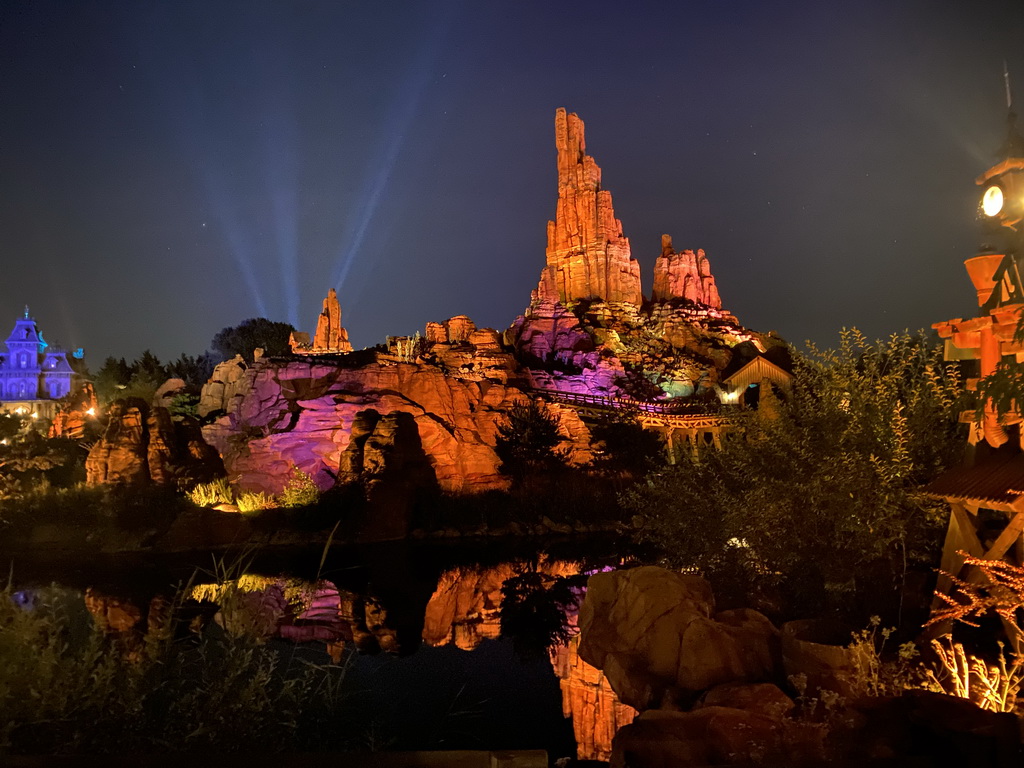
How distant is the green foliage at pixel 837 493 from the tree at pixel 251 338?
53.6 meters

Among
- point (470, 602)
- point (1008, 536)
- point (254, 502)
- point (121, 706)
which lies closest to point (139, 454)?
point (254, 502)

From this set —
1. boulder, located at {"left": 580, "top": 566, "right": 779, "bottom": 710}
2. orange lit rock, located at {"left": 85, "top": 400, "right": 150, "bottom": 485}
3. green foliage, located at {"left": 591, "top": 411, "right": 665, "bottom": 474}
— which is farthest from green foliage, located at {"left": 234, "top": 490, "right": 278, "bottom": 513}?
boulder, located at {"left": 580, "top": 566, "right": 779, "bottom": 710}

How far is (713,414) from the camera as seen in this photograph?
29.3m

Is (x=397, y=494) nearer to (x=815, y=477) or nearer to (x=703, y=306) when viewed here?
(x=815, y=477)

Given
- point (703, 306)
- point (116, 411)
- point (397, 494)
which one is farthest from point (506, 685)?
point (703, 306)

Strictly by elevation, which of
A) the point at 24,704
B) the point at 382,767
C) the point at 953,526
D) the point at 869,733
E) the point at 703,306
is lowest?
the point at 869,733

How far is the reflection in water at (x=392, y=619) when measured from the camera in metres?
7.74

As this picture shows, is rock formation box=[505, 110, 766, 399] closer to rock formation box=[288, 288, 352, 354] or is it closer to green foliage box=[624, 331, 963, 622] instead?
rock formation box=[288, 288, 352, 354]

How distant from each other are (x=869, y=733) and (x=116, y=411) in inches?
918

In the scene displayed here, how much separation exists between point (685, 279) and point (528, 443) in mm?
48251

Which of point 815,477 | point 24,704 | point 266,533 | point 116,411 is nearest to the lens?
point 24,704

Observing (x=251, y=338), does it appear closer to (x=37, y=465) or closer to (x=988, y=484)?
(x=37, y=465)

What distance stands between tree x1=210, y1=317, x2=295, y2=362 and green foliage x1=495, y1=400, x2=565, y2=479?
37.6m

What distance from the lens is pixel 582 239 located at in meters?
66.2
